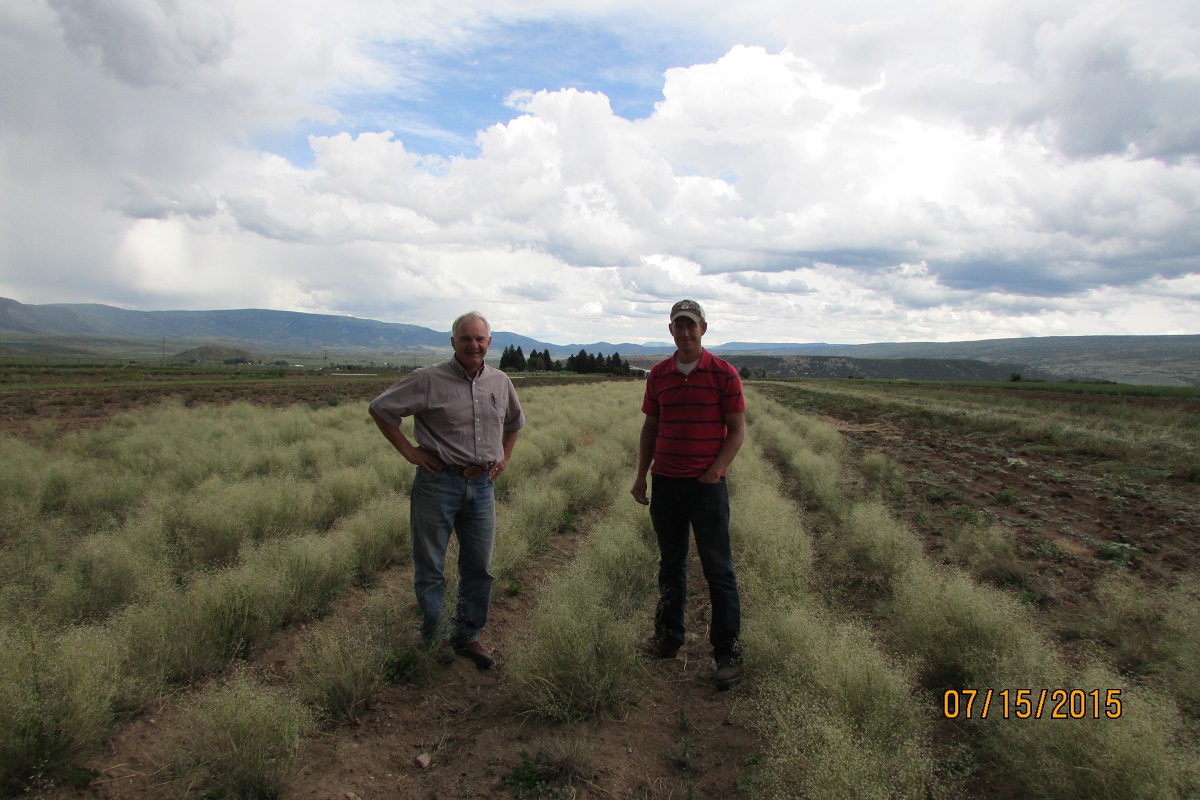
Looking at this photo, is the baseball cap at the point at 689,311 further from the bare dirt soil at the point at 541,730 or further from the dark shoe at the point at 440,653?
the dark shoe at the point at 440,653

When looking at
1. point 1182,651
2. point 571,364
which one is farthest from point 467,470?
point 571,364

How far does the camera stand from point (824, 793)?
7.72 ft

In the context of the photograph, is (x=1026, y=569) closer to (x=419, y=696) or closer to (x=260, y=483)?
(x=419, y=696)

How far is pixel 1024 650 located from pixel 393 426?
3.98m

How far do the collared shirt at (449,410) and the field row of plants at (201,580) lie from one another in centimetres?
134

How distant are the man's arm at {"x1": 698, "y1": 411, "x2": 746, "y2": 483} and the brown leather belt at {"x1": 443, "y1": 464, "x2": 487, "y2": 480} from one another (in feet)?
4.75

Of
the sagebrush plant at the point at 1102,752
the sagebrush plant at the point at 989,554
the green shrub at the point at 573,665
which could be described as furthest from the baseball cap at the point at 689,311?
the sagebrush plant at the point at 989,554

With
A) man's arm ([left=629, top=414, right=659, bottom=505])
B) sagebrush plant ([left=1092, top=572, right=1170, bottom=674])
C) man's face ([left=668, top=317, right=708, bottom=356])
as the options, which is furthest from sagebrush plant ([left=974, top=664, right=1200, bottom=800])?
man's face ([left=668, top=317, right=708, bottom=356])

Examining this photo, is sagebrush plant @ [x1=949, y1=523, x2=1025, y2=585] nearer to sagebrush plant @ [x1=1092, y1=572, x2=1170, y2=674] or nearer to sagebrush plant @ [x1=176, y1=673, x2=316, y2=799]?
sagebrush plant @ [x1=1092, y1=572, x2=1170, y2=674]

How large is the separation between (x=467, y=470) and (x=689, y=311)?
176cm

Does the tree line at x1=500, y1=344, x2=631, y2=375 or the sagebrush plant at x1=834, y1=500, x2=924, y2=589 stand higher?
the tree line at x1=500, y1=344, x2=631, y2=375

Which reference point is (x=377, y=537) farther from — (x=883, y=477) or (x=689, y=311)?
(x=883, y=477)

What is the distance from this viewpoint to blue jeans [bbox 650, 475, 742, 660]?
3.83 metres

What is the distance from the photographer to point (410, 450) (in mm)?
3748
